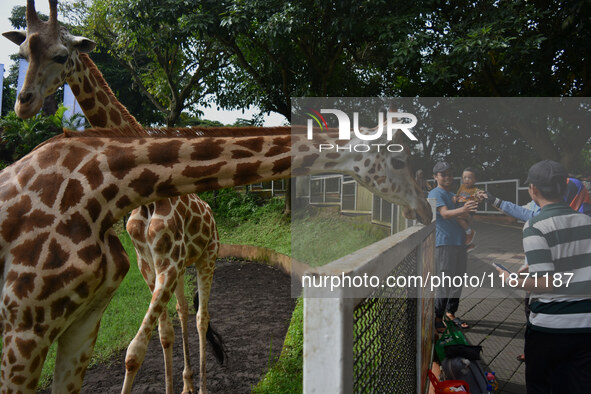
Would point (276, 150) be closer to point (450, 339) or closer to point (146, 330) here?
point (146, 330)

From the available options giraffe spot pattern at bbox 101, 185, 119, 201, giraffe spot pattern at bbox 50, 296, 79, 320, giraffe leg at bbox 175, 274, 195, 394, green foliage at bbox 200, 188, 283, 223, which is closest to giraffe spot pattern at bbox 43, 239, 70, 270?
giraffe spot pattern at bbox 50, 296, 79, 320

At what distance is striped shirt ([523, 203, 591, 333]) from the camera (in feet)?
6.93

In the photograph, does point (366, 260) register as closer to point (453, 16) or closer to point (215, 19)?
point (453, 16)

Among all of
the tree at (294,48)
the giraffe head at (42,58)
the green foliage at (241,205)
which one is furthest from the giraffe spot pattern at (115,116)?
the green foliage at (241,205)

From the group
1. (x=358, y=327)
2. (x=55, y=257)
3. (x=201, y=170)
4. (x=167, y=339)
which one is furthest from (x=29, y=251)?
(x=167, y=339)

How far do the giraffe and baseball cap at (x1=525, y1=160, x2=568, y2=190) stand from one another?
52.5 inches

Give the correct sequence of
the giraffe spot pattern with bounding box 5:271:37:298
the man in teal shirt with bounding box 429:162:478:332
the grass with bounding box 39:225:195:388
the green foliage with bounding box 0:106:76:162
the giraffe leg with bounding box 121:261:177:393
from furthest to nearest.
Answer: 1. the green foliage with bounding box 0:106:76:162
2. the man in teal shirt with bounding box 429:162:478:332
3. the grass with bounding box 39:225:195:388
4. the giraffe leg with bounding box 121:261:177:393
5. the giraffe spot pattern with bounding box 5:271:37:298

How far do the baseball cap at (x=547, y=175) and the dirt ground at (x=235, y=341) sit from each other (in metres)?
2.56

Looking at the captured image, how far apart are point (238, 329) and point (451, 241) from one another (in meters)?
2.57

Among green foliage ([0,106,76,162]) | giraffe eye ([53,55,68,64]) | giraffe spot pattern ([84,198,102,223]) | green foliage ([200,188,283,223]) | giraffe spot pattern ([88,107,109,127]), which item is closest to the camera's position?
giraffe spot pattern ([84,198,102,223])

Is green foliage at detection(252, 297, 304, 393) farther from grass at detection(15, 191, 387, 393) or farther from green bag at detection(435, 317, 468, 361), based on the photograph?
green bag at detection(435, 317, 468, 361)

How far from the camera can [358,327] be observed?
1146 millimetres

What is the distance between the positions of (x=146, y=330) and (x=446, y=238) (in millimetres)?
2921

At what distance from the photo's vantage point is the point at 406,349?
2037mm
